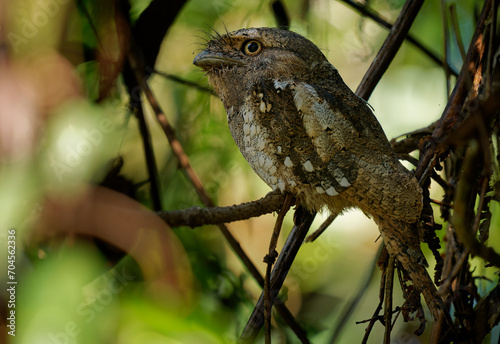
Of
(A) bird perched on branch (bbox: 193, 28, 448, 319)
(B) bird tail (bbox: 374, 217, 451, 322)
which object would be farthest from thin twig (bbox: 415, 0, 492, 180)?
(B) bird tail (bbox: 374, 217, 451, 322)

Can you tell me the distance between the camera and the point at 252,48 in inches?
57.1

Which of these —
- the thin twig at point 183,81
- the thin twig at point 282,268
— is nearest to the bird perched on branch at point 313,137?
the thin twig at point 282,268

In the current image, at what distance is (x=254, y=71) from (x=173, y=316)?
2.77 ft

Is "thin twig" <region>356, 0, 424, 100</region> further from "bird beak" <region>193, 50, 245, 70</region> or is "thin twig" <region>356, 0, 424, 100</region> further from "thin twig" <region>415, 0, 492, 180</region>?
"bird beak" <region>193, 50, 245, 70</region>

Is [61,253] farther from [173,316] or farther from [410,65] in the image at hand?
[410,65]

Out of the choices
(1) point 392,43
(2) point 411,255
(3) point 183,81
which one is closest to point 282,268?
(2) point 411,255

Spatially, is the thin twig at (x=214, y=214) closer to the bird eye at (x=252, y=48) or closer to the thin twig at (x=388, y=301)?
the thin twig at (x=388, y=301)

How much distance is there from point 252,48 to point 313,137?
1.39 feet

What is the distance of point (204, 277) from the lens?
1.81 metres

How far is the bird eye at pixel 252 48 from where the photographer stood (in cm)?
144

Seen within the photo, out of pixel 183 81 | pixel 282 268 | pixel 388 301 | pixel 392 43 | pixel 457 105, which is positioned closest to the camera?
pixel 388 301

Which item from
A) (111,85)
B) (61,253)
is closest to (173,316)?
(61,253)

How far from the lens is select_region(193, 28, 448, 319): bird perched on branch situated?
47.1 inches

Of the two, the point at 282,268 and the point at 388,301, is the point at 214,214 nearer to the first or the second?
the point at 282,268
